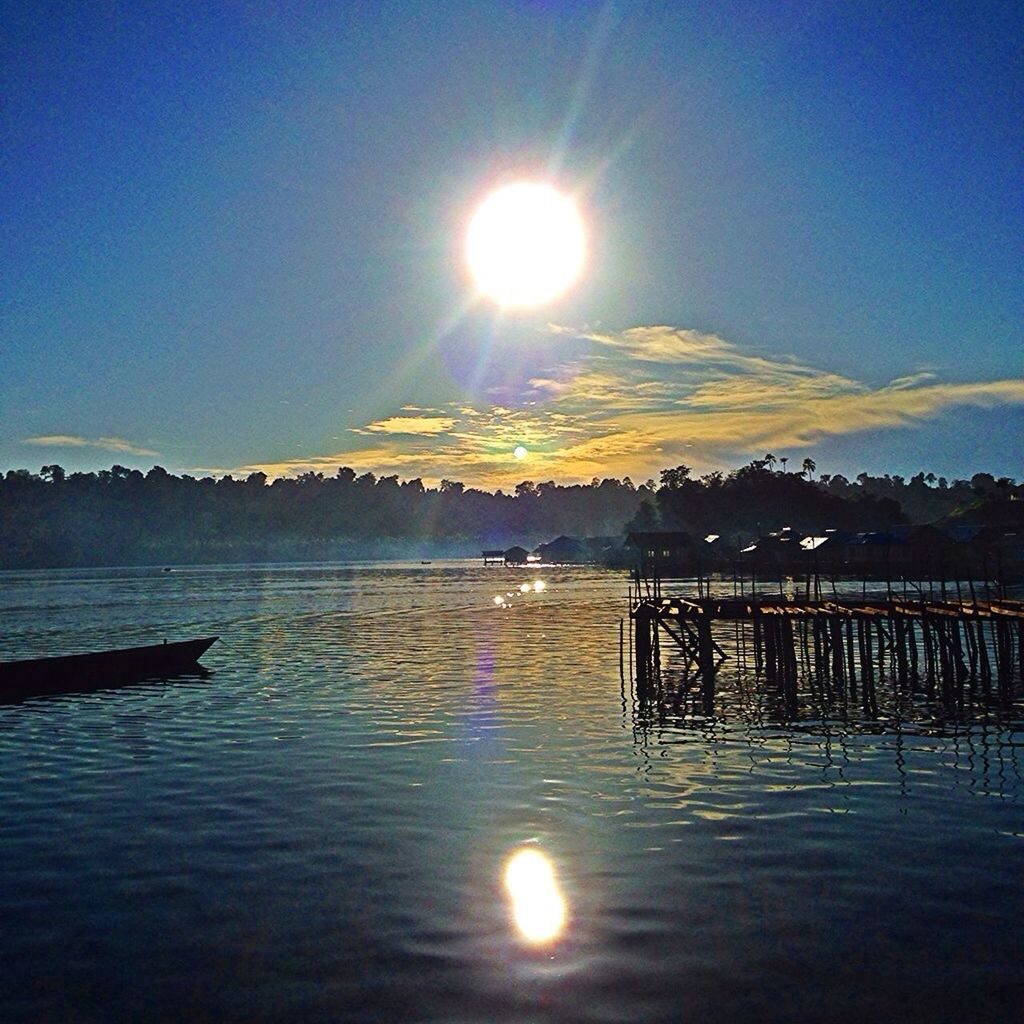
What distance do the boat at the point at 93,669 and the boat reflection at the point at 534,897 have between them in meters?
28.1

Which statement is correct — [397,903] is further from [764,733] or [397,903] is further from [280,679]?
[280,679]

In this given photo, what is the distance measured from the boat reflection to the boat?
28068mm

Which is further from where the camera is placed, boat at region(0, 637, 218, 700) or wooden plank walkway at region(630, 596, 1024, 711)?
boat at region(0, 637, 218, 700)

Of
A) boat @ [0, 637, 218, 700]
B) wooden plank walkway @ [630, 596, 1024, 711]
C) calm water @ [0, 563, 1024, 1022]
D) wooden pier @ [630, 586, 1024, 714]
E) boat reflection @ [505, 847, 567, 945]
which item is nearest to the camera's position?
calm water @ [0, 563, 1024, 1022]

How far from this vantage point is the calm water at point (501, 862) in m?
11.0

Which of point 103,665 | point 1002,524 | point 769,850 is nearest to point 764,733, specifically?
point 769,850

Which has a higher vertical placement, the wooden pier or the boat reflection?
the wooden pier

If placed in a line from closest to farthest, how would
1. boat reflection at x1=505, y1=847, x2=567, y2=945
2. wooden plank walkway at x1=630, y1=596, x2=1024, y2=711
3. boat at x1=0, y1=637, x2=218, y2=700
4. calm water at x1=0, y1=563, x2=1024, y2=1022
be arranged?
calm water at x1=0, y1=563, x2=1024, y2=1022, boat reflection at x1=505, y1=847, x2=567, y2=945, wooden plank walkway at x1=630, y1=596, x2=1024, y2=711, boat at x1=0, y1=637, x2=218, y2=700

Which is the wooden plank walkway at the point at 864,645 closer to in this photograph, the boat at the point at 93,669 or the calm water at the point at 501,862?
the calm water at the point at 501,862

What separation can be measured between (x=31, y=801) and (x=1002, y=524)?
111069 millimetres

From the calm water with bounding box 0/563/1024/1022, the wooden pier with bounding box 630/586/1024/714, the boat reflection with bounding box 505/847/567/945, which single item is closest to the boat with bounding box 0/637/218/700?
the calm water with bounding box 0/563/1024/1022

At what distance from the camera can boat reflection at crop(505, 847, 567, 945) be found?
12.7 meters

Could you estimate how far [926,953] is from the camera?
11.7 m

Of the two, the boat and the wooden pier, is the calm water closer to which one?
the wooden pier
